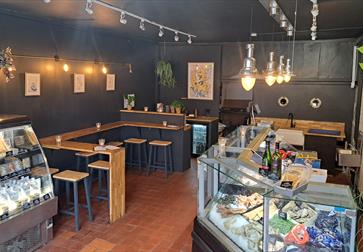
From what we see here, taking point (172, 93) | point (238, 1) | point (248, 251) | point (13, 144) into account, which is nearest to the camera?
point (248, 251)

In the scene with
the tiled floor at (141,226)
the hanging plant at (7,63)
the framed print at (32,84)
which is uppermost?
the hanging plant at (7,63)

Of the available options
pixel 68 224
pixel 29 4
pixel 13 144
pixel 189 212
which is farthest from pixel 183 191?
pixel 29 4

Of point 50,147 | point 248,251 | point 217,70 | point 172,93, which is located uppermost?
point 217,70

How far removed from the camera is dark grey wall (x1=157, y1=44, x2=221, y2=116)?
811cm

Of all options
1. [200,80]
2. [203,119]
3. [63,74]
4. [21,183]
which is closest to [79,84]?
[63,74]

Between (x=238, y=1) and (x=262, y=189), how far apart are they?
86.0 inches

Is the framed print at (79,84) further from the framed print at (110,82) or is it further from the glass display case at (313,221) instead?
the glass display case at (313,221)

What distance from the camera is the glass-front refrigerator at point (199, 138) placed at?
308 inches

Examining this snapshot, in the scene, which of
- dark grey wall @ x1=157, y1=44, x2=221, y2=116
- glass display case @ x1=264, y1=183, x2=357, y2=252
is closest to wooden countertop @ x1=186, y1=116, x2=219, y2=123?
dark grey wall @ x1=157, y1=44, x2=221, y2=116

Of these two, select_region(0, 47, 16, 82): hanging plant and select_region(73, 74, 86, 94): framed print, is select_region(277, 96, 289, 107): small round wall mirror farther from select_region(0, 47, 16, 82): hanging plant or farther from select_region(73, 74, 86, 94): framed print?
select_region(0, 47, 16, 82): hanging plant

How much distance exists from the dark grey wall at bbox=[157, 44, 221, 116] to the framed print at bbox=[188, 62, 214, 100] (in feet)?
0.31

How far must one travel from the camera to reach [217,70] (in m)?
8.09

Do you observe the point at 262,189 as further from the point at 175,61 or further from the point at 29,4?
the point at 175,61

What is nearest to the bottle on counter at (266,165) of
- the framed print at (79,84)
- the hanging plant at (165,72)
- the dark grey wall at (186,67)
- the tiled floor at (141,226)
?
the tiled floor at (141,226)
